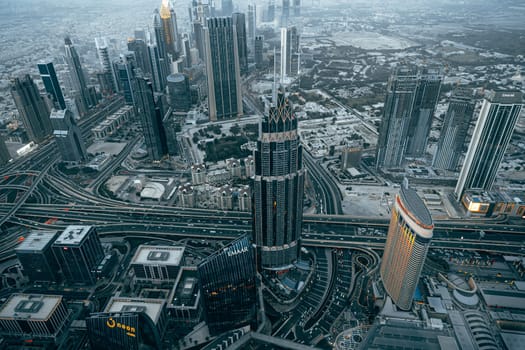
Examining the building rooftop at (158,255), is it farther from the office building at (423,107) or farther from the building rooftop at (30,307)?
the office building at (423,107)

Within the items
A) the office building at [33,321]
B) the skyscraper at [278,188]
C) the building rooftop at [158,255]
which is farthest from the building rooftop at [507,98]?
the office building at [33,321]

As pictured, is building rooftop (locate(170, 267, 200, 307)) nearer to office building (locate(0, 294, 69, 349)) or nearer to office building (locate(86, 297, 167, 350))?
office building (locate(86, 297, 167, 350))

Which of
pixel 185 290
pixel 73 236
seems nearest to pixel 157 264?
pixel 185 290

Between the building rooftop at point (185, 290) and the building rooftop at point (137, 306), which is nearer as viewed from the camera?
the building rooftop at point (137, 306)

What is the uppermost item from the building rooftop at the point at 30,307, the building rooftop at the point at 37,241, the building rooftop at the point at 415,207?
the building rooftop at the point at 415,207

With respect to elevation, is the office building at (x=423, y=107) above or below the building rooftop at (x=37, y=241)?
above

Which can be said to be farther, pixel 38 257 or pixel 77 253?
pixel 38 257

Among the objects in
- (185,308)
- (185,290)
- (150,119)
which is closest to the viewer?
(185,308)

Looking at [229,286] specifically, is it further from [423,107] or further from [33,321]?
[423,107]
